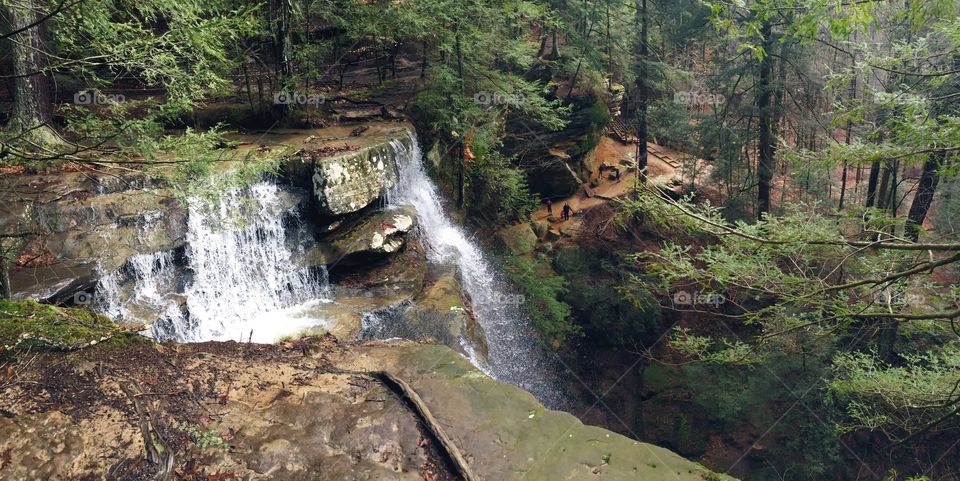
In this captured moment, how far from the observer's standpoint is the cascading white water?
42.9ft

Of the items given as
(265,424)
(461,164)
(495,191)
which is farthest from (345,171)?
(265,424)

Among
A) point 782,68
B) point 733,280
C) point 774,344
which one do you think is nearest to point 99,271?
point 733,280

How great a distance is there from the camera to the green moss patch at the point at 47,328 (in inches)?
209

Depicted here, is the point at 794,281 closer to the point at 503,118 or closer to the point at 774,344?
the point at 774,344

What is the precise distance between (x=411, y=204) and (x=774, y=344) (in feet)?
32.3

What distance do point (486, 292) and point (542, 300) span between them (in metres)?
1.89

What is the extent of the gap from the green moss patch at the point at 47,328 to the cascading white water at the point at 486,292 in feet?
24.8

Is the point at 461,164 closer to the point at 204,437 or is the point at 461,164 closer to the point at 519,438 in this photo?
the point at 519,438

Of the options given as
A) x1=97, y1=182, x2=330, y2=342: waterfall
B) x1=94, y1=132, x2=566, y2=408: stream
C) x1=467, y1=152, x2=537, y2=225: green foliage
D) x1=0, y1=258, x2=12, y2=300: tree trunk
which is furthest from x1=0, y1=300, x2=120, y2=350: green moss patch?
x1=467, y1=152, x2=537, y2=225: green foliage

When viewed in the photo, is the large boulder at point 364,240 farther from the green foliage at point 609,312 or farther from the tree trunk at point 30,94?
the green foliage at point 609,312

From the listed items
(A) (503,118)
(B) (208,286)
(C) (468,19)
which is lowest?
(B) (208,286)

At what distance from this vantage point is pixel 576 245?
58.2ft

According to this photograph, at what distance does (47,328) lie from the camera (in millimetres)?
5547

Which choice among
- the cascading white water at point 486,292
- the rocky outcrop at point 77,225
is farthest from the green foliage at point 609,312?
the rocky outcrop at point 77,225
